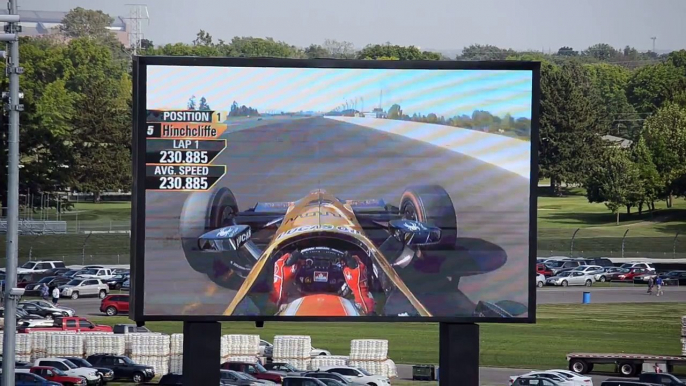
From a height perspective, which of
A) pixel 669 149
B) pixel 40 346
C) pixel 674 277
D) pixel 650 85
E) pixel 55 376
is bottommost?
pixel 674 277

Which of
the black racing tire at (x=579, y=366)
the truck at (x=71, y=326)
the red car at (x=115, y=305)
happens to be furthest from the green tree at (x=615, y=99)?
the black racing tire at (x=579, y=366)

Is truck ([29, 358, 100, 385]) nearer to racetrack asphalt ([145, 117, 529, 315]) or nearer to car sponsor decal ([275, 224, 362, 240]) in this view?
racetrack asphalt ([145, 117, 529, 315])

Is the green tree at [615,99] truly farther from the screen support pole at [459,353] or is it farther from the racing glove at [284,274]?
the racing glove at [284,274]

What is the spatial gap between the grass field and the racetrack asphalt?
166ft

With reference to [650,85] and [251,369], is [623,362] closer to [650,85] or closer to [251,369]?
[251,369]

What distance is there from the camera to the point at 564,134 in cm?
11000

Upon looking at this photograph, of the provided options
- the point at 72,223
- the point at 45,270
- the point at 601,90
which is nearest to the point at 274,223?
the point at 45,270

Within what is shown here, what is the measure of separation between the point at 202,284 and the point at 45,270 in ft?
153

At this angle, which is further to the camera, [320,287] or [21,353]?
[21,353]

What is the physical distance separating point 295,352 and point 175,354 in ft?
11.6

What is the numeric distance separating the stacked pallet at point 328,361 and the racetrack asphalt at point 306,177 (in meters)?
15.7

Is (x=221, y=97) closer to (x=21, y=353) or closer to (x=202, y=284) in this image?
(x=202, y=284)

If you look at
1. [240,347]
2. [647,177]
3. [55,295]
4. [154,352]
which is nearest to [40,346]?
[154,352]

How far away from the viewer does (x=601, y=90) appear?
160875 millimetres
